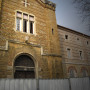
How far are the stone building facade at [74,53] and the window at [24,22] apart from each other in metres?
6.32

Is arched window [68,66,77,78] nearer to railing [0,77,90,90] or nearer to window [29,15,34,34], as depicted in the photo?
railing [0,77,90,90]

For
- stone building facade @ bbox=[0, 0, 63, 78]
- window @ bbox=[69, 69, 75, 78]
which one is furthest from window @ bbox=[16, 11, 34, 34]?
window @ bbox=[69, 69, 75, 78]

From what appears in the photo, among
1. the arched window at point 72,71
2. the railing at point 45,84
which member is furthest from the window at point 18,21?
the arched window at point 72,71

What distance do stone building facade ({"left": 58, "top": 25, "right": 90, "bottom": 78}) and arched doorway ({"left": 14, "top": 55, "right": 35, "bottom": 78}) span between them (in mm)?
6142

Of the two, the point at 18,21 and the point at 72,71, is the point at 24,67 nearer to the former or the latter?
the point at 18,21

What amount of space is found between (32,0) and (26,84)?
9.25 metres

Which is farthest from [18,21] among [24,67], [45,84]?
[45,84]

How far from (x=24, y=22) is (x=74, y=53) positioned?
10.1 m

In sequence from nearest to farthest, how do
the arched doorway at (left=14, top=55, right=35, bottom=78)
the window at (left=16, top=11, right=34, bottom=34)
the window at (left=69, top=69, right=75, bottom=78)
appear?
the arched doorway at (left=14, top=55, right=35, bottom=78)
the window at (left=16, top=11, right=34, bottom=34)
the window at (left=69, top=69, right=75, bottom=78)

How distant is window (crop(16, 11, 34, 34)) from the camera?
10350 mm

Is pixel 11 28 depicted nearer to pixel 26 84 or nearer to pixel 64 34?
pixel 26 84

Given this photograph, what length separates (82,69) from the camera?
1756 centimetres

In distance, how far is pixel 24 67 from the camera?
9.50m

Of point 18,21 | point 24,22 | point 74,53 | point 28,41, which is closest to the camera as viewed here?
point 28,41
